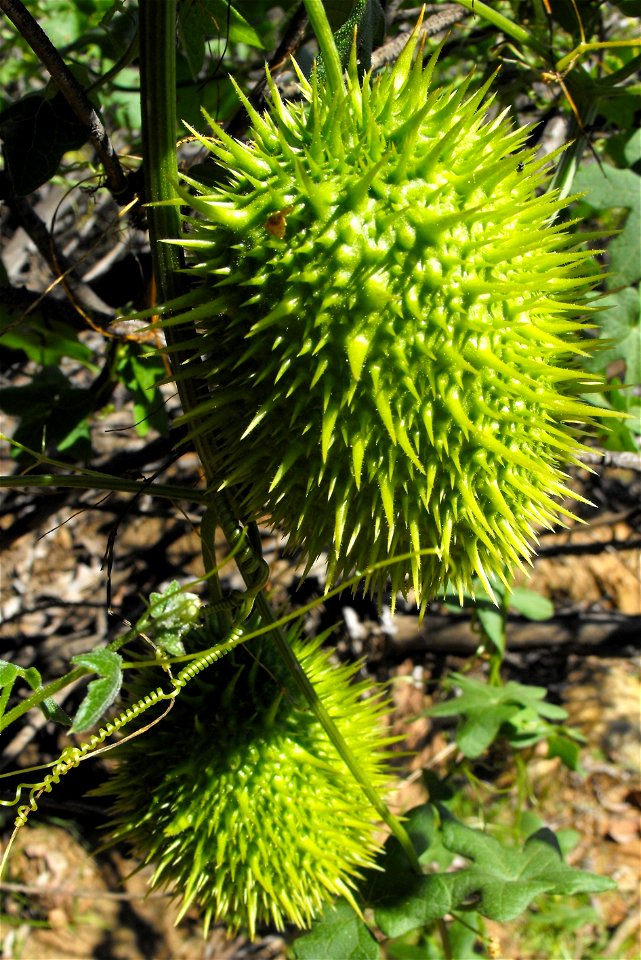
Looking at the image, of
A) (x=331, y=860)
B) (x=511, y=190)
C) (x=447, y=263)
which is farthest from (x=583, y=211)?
(x=331, y=860)

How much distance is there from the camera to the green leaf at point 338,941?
158 centimetres

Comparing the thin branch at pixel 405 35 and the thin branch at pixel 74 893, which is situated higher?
the thin branch at pixel 405 35

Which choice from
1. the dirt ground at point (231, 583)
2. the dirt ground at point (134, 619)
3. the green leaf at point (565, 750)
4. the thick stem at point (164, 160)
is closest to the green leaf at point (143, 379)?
the dirt ground at point (134, 619)

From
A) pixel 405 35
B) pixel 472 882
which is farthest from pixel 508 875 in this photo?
pixel 405 35

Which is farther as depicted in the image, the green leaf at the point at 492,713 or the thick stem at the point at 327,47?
the green leaf at the point at 492,713

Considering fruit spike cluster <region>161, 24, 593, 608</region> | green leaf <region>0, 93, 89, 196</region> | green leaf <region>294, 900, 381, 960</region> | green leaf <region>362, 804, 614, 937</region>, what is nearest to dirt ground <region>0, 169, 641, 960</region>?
green leaf <region>362, 804, 614, 937</region>

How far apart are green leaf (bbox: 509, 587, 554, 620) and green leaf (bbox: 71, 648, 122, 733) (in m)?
1.68

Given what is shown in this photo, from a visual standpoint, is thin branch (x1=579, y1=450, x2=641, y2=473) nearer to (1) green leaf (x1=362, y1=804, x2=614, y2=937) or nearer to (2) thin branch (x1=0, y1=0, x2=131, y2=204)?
(1) green leaf (x1=362, y1=804, x2=614, y2=937)

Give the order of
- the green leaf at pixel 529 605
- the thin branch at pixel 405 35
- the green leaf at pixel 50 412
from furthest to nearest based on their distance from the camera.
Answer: the green leaf at pixel 529 605 → the green leaf at pixel 50 412 → the thin branch at pixel 405 35

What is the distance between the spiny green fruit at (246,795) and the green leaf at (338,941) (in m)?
0.04

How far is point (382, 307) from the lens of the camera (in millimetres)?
1046

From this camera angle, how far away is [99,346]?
3.21m

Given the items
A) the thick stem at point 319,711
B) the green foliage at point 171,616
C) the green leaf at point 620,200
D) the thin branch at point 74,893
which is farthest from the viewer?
the thin branch at point 74,893

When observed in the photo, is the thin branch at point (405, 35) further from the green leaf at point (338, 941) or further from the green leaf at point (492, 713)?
the green leaf at point (338, 941)
